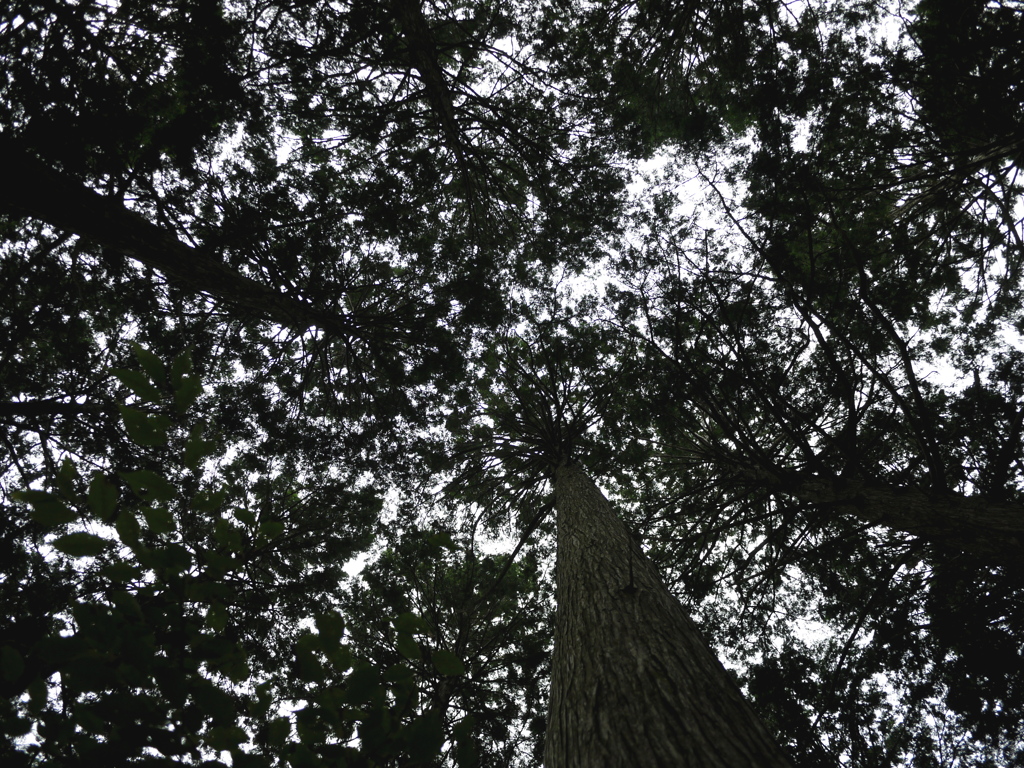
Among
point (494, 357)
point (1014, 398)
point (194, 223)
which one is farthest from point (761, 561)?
point (194, 223)

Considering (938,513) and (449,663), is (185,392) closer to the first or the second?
(449,663)

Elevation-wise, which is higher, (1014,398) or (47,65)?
(47,65)

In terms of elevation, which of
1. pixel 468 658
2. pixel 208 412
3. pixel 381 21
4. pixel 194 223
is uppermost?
pixel 381 21

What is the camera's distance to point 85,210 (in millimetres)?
4148

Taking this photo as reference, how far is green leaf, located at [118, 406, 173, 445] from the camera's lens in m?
1.11

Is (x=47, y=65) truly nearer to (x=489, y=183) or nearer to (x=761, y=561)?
(x=489, y=183)

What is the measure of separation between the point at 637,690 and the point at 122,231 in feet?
18.1

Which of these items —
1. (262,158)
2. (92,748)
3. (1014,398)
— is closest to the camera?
(92,748)

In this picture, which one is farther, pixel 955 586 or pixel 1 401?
pixel 1 401

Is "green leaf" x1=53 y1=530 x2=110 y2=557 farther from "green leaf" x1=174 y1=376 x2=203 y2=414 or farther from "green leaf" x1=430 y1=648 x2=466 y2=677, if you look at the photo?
"green leaf" x1=430 y1=648 x2=466 y2=677

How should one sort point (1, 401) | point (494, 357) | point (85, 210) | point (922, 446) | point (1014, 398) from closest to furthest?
point (922, 446) < point (85, 210) < point (1014, 398) < point (1, 401) < point (494, 357)

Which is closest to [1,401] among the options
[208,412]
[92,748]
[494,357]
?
[208,412]

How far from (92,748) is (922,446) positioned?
190 inches

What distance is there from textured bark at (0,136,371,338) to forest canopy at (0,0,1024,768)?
0.03 meters
